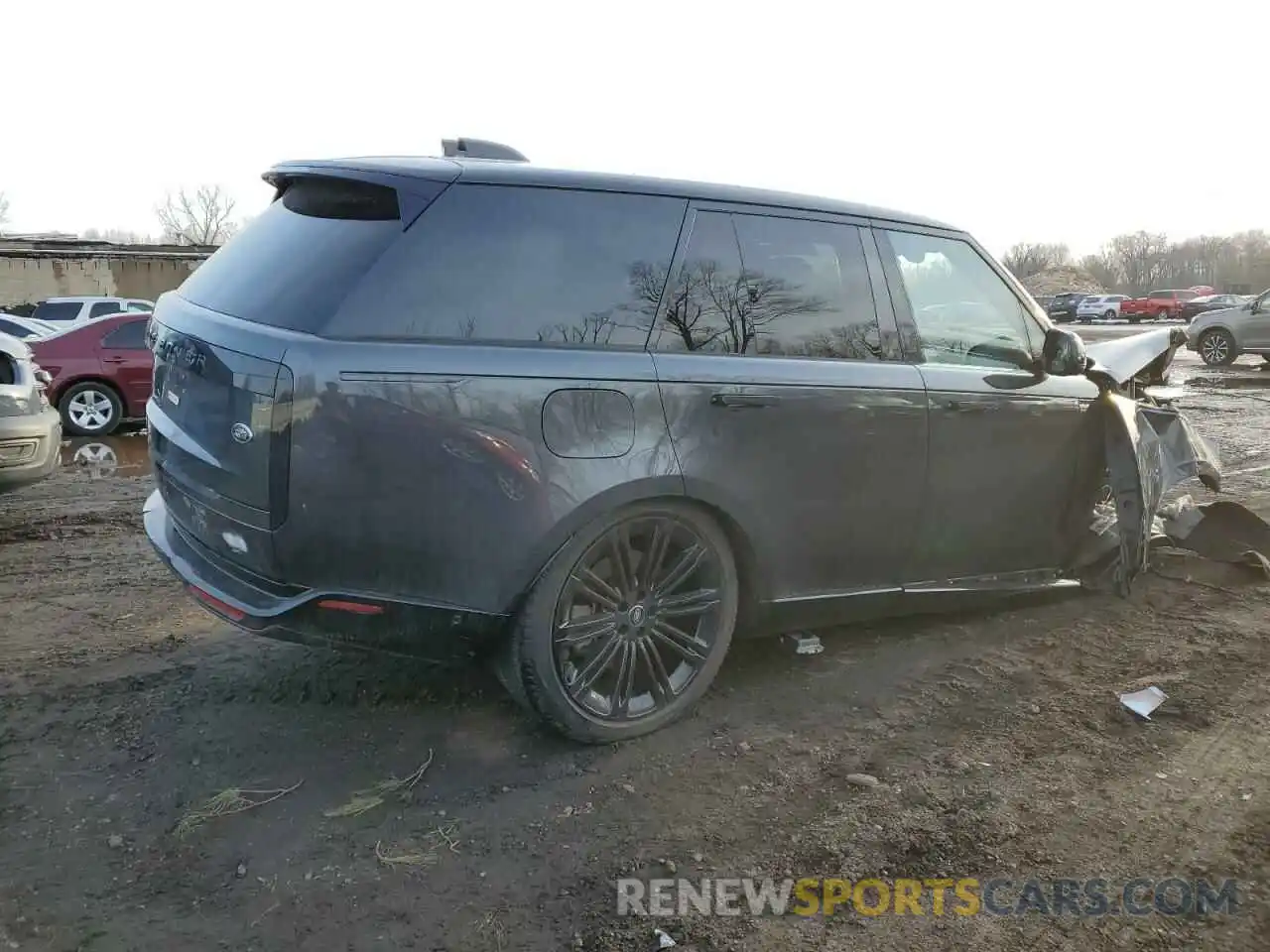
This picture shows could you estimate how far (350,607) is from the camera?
2906mm

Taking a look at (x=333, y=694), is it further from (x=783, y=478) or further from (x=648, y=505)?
(x=783, y=478)

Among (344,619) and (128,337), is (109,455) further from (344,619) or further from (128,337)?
(344,619)

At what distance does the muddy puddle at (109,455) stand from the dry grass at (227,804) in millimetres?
6104

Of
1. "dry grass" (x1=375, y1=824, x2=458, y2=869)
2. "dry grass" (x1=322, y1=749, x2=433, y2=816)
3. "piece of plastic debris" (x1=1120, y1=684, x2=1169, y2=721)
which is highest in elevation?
"piece of plastic debris" (x1=1120, y1=684, x2=1169, y2=721)

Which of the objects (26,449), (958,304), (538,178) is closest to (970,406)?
(958,304)

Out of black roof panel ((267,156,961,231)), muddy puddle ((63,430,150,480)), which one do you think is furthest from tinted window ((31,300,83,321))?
black roof panel ((267,156,961,231))

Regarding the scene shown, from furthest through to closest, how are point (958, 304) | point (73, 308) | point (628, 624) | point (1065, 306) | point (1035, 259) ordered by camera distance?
point (1035, 259)
point (1065, 306)
point (73, 308)
point (958, 304)
point (628, 624)

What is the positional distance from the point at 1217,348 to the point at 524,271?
68.3ft

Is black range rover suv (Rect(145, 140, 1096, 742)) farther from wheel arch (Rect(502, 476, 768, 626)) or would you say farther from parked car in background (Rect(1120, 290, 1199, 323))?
parked car in background (Rect(1120, 290, 1199, 323))

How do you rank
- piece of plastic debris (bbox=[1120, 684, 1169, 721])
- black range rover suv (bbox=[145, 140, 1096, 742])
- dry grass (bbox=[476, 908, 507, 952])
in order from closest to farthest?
dry grass (bbox=[476, 908, 507, 952]) → black range rover suv (bbox=[145, 140, 1096, 742]) → piece of plastic debris (bbox=[1120, 684, 1169, 721])

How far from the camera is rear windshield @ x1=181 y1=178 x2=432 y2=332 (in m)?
2.90

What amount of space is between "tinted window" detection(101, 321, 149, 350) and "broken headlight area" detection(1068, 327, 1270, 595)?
1044cm

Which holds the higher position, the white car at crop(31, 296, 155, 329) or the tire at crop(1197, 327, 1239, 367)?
the tire at crop(1197, 327, 1239, 367)

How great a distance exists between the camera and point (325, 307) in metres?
2.85
